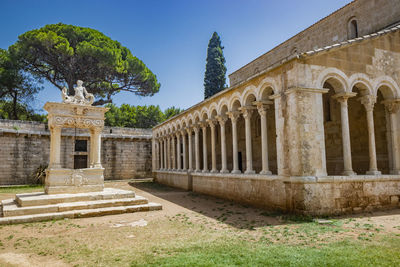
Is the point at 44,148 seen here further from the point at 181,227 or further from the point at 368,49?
the point at 368,49

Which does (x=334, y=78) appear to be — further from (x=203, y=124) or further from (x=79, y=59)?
(x=79, y=59)

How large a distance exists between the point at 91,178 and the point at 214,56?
26.6m

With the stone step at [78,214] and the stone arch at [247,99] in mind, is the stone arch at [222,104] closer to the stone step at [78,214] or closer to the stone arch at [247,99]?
the stone arch at [247,99]

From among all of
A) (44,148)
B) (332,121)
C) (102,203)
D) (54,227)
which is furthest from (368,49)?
(44,148)

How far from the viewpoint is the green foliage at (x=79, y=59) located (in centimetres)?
2591

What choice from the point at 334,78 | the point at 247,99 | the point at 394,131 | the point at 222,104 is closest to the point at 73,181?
the point at 222,104

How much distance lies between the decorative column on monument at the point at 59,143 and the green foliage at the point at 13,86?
18824 millimetres

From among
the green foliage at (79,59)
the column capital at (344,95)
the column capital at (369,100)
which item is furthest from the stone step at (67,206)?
the green foliage at (79,59)

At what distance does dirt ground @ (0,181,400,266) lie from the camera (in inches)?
213

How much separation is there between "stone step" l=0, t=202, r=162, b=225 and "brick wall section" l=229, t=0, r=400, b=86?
28.2 ft

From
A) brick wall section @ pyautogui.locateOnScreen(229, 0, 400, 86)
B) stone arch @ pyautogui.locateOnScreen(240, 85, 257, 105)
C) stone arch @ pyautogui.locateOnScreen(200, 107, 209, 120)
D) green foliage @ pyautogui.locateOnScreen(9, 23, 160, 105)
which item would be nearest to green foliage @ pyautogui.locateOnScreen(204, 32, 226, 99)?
green foliage @ pyautogui.locateOnScreen(9, 23, 160, 105)

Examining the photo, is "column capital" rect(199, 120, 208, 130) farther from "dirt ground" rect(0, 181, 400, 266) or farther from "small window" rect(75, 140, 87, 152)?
"small window" rect(75, 140, 87, 152)

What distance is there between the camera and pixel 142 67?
31.3m

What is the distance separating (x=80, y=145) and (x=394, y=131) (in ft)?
74.9
